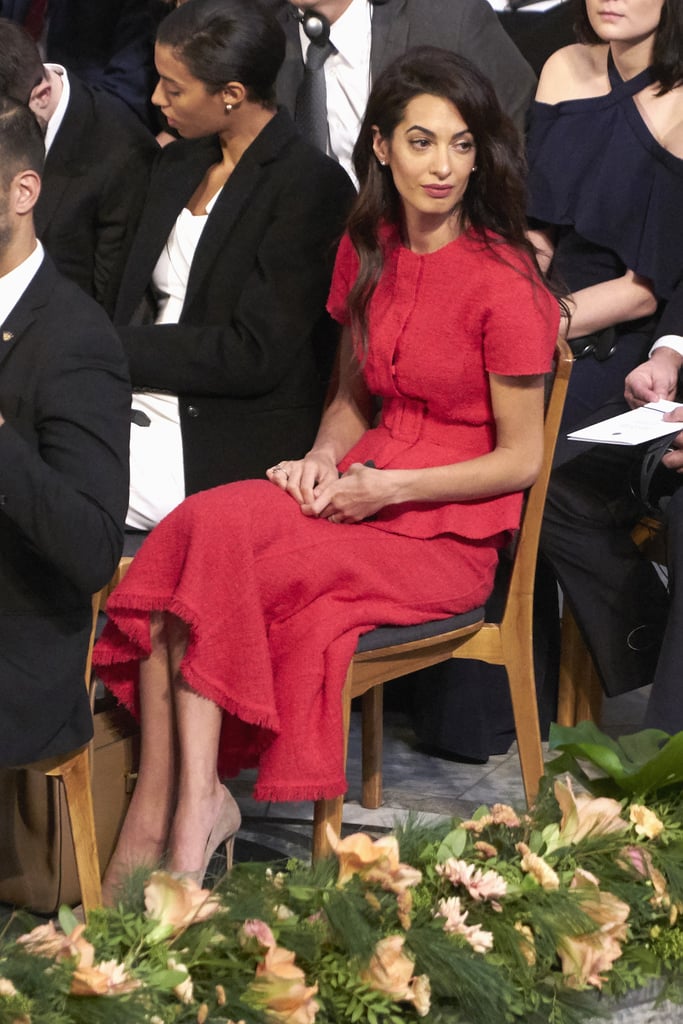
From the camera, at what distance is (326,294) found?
297 cm

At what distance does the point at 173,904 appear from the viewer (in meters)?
1.36

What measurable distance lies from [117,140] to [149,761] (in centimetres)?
136

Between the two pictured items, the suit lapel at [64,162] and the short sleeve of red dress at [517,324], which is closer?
the short sleeve of red dress at [517,324]

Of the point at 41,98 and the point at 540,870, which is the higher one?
the point at 41,98

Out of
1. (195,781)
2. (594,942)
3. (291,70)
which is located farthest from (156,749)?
(291,70)

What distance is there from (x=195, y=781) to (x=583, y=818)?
92 cm

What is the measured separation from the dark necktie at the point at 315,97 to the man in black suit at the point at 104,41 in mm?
507

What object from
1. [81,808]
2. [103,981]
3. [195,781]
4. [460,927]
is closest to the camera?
[103,981]

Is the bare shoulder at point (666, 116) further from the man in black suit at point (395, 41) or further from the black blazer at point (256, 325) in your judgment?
the black blazer at point (256, 325)

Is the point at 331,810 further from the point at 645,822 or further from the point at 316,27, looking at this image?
the point at 316,27

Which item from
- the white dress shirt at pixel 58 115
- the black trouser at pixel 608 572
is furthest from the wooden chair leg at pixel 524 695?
the white dress shirt at pixel 58 115

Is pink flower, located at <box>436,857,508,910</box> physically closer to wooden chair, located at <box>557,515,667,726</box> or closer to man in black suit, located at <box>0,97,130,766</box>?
man in black suit, located at <box>0,97,130,766</box>

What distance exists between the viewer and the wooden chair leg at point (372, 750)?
3.02m

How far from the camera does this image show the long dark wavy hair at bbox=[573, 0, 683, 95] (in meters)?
3.07
